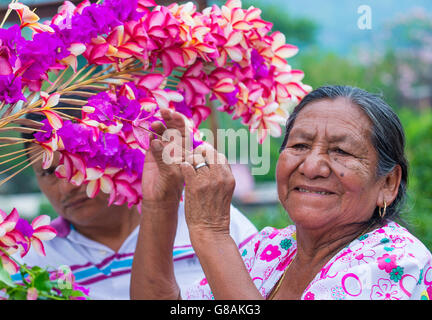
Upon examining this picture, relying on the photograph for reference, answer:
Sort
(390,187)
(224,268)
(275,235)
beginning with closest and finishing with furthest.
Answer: (224,268), (390,187), (275,235)

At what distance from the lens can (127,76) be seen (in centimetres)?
153

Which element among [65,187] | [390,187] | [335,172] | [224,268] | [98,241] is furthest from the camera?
[98,241]

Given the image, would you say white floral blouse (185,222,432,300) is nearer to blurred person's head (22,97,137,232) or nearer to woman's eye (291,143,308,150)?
woman's eye (291,143,308,150)

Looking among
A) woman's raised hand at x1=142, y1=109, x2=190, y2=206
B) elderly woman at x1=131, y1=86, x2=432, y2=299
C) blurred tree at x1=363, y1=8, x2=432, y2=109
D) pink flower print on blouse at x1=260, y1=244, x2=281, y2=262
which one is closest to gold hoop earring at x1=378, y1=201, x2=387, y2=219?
elderly woman at x1=131, y1=86, x2=432, y2=299

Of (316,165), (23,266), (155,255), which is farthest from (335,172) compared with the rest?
(23,266)

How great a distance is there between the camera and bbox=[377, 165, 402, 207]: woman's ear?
1.63 metres

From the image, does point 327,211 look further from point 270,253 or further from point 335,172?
point 270,253

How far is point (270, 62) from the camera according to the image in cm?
178

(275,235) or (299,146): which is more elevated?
(299,146)

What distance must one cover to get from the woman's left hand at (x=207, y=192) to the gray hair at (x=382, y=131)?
1.41 feet

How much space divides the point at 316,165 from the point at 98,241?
1.21m

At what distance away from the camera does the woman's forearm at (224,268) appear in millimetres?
1420

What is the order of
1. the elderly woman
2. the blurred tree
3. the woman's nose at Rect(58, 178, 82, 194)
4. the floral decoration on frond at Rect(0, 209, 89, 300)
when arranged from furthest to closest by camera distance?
1. the blurred tree
2. the woman's nose at Rect(58, 178, 82, 194)
3. the elderly woman
4. the floral decoration on frond at Rect(0, 209, 89, 300)

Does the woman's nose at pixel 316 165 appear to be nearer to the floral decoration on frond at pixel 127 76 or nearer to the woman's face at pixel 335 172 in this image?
the woman's face at pixel 335 172
